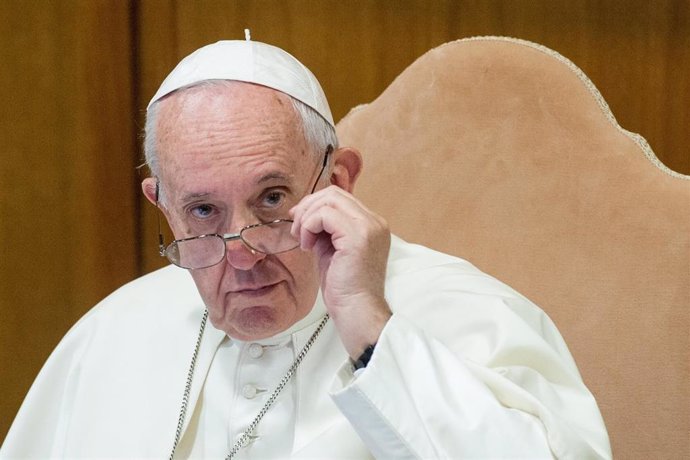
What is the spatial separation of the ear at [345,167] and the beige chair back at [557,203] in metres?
0.49

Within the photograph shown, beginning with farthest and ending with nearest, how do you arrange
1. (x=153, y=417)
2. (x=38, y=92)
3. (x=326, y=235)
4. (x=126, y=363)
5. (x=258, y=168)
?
(x=38, y=92), (x=126, y=363), (x=153, y=417), (x=258, y=168), (x=326, y=235)

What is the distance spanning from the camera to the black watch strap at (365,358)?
5.70ft

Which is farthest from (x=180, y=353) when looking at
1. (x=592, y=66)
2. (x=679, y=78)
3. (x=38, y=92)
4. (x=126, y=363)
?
(x=679, y=78)

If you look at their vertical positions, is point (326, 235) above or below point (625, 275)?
above

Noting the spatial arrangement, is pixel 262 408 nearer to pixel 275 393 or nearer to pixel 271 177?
pixel 275 393

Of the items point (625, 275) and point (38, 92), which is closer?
point (625, 275)

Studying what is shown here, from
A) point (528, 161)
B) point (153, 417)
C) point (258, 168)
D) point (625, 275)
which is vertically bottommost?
point (153, 417)

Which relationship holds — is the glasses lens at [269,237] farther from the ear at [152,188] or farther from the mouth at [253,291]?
the ear at [152,188]

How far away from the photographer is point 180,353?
2.42m

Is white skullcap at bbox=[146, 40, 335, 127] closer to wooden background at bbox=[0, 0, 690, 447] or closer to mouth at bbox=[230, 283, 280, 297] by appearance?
mouth at bbox=[230, 283, 280, 297]

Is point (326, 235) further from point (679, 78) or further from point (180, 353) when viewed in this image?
point (679, 78)

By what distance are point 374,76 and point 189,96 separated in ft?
4.66

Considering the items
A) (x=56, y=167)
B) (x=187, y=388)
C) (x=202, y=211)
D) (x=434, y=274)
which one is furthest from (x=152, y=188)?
(x=56, y=167)

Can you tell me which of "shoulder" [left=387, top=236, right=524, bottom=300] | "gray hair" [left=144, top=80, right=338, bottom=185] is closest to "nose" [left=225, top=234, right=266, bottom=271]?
"gray hair" [left=144, top=80, right=338, bottom=185]
